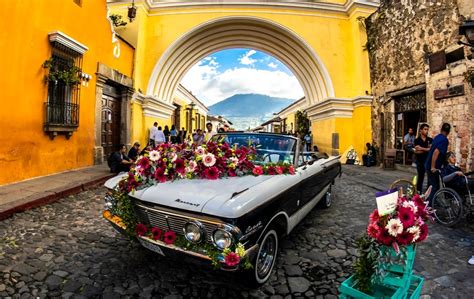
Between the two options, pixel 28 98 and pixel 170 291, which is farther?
pixel 28 98

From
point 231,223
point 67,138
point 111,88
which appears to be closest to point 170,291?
point 231,223

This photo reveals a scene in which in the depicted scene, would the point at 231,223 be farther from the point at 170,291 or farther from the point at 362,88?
the point at 362,88

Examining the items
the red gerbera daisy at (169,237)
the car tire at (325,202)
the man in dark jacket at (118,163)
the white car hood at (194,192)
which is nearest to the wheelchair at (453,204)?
the car tire at (325,202)

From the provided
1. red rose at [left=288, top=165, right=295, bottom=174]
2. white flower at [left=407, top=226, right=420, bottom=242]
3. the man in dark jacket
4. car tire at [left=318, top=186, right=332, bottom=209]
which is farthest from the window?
white flower at [left=407, top=226, right=420, bottom=242]

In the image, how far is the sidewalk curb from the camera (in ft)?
13.0

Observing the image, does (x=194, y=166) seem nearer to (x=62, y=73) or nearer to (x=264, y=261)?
(x=264, y=261)

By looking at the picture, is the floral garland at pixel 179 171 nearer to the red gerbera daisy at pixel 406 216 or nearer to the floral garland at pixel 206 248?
the floral garland at pixel 206 248

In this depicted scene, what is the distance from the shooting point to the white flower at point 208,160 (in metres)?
2.85

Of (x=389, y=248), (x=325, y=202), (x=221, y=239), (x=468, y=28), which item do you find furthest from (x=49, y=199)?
(x=468, y=28)

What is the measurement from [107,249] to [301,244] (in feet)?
7.57

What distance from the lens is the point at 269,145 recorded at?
365cm

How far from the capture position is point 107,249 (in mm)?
3051

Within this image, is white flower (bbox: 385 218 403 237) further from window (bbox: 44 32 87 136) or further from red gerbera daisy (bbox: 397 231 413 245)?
window (bbox: 44 32 87 136)

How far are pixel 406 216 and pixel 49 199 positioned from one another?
5433 mm
